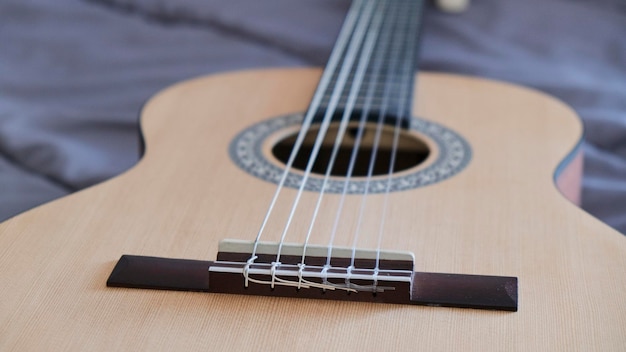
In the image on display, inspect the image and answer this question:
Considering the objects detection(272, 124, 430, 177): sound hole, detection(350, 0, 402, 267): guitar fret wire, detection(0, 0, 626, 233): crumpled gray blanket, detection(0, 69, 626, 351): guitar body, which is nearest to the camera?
detection(0, 69, 626, 351): guitar body

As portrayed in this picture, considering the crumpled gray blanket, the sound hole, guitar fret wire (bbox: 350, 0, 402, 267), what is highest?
guitar fret wire (bbox: 350, 0, 402, 267)

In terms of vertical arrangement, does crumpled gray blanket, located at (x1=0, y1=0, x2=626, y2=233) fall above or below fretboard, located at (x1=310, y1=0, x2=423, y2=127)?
below

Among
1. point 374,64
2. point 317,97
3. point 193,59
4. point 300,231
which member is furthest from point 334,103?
point 193,59

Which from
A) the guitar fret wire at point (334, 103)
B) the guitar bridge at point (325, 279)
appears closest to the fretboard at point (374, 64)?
the guitar fret wire at point (334, 103)

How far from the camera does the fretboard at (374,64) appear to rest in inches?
39.3

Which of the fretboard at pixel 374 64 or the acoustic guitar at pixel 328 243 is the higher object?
the acoustic guitar at pixel 328 243

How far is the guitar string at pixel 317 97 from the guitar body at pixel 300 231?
1 cm

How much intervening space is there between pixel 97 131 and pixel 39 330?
614mm

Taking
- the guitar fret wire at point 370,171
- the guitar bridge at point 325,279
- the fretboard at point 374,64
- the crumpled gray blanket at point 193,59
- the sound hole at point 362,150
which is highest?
the guitar bridge at point 325,279

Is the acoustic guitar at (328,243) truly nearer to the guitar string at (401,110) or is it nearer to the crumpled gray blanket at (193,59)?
the guitar string at (401,110)

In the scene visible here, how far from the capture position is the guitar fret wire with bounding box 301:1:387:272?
765mm

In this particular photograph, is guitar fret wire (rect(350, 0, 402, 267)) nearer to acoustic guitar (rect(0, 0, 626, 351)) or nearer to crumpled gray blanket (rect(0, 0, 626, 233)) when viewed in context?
acoustic guitar (rect(0, 0, 626, 351))

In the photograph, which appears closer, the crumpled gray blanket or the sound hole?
the sound hole

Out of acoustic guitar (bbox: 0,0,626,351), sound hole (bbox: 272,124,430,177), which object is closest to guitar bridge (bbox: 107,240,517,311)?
acoustic guitar (bbox: 0,0,626,351)
